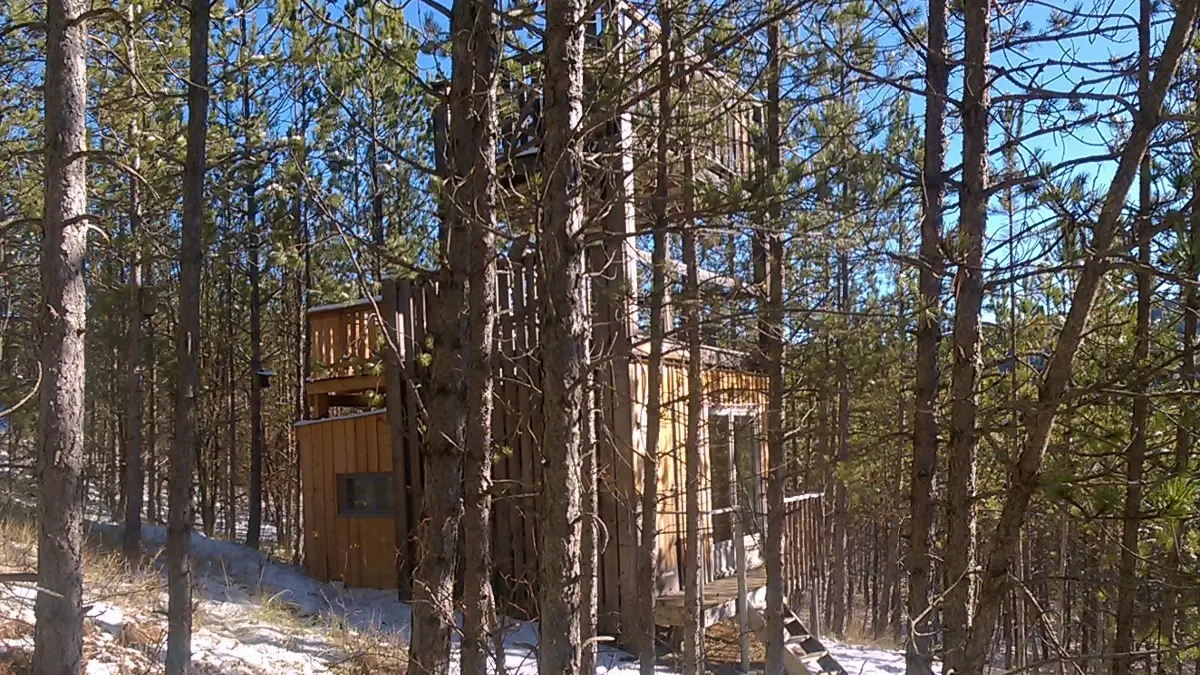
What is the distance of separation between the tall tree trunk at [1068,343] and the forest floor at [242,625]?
2490 millimetres

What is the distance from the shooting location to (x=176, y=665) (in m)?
6.16

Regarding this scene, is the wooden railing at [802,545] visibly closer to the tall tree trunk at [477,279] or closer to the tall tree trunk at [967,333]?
the tall tree trunk at [967,333]

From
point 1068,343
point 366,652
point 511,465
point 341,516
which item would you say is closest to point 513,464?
point 511,465

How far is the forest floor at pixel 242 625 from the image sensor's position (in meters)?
7.14

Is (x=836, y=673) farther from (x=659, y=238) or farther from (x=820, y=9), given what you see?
(x=820, y=9)

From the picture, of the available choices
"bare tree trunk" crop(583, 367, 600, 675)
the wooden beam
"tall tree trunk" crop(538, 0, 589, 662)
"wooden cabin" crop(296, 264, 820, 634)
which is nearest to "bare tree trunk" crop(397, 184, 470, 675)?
"bare tree trunk" crop(583, 367, 600, 675)

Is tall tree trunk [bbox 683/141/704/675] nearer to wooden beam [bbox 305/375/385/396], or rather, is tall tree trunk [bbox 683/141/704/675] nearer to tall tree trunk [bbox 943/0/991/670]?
A: tall tree trunk [bbox 943/0/991/670]

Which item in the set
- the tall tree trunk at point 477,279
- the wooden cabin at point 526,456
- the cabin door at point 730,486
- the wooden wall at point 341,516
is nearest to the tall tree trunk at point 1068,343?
the tall tree trunk at point 477,279

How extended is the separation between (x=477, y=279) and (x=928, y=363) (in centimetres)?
314

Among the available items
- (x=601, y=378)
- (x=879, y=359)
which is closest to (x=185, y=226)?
(x=601, y=378)

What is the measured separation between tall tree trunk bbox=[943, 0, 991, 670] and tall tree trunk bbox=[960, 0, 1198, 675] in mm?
1182

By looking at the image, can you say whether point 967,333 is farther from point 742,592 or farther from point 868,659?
point 868,659

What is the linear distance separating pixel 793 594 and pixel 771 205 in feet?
30.3

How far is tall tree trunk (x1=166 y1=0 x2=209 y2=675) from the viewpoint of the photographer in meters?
6.21
